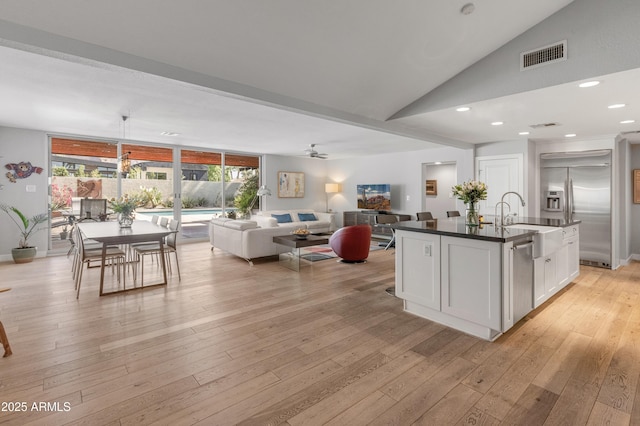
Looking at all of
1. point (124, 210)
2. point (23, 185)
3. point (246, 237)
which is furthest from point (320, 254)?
point (23, 185)

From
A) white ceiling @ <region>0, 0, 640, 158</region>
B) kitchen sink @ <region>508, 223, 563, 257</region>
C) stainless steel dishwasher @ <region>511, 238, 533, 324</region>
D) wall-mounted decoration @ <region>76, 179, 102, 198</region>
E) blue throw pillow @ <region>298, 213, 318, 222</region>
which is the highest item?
white ceiling @ <region>0, 0, 640, 158</region>

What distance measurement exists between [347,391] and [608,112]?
4568 millimetres

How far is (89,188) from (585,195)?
32.0ft

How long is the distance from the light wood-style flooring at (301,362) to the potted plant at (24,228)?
2424 millimetres

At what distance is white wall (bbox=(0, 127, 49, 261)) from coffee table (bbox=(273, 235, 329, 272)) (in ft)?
15.5

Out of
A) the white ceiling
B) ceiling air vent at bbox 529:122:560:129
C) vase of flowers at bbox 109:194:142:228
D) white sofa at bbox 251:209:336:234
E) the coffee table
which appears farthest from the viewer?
white sofa at bbox 251:209:336:234

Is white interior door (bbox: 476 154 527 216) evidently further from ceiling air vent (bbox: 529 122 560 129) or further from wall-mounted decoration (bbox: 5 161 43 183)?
wall-mounted decoration (bbox: 5 161 43 183)

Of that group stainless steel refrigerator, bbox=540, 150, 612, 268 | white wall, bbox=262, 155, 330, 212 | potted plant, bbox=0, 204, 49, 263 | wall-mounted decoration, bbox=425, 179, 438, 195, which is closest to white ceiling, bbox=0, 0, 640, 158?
stainless steel refrigerator, bbox=540, 150, 612, 268

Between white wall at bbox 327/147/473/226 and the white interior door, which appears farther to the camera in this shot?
white wall at bbox 327/147/473/226

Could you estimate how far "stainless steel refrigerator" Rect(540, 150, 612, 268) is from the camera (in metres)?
5.39

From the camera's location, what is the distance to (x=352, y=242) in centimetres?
548

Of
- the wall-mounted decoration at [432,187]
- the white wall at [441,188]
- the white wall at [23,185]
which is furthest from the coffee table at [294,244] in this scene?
the wall-mounted decoration at [432,187]

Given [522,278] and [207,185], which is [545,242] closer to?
[522,278]

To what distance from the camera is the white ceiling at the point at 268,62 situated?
2.26 meters
